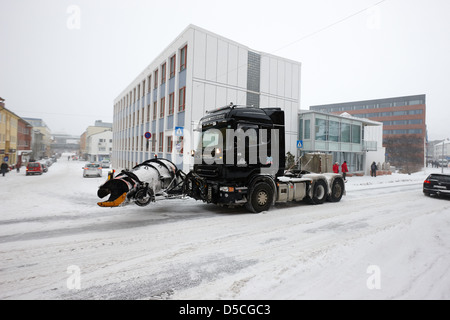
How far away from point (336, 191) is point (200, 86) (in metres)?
12.5

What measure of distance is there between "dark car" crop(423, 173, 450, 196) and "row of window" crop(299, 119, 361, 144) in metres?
12.9

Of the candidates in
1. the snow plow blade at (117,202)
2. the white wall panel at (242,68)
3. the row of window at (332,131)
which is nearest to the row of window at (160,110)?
the white wall panel at (242,68)

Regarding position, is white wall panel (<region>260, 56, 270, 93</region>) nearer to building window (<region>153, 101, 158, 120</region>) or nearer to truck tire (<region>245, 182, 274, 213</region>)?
building window (<region>153, 101, 158, 120</region>)

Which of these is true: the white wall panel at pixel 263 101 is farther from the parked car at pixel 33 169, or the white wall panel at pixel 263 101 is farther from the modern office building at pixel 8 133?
the modern office building at pixel 8 133

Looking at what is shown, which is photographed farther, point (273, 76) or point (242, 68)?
point (273, 76)

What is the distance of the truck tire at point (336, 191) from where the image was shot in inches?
443

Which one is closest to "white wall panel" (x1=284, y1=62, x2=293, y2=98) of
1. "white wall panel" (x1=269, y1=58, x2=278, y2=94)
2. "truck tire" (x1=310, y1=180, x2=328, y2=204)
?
"white wall panel" (x1=269, y1=58, x2=278, y2=94)

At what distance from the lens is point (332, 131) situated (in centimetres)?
2717

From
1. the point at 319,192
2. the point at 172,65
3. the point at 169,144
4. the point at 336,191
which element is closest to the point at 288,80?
the point at 172,65

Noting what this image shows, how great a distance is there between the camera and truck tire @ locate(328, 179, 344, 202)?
11.3 meters

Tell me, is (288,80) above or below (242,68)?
above

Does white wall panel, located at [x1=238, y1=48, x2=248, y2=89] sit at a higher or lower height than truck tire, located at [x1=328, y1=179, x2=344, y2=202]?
higher

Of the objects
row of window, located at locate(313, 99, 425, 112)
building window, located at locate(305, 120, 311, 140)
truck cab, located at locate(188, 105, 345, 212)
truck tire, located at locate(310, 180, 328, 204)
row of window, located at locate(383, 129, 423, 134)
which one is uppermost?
row of window, located at locate(313, 99, 425, 112)

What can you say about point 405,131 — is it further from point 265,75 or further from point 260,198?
point 260,198
